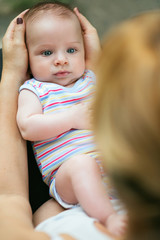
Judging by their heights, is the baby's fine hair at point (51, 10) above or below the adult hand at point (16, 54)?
above

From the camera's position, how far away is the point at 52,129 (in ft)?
3.54

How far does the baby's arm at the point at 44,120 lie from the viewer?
3.53ft

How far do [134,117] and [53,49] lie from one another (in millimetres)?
850

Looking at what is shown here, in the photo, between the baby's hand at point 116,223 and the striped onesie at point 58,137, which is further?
the striped onesie at point 58,137

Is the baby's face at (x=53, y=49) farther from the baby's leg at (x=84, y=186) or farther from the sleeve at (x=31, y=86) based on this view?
the baby's leg at (x=84, y=186)

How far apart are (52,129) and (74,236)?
0.42m

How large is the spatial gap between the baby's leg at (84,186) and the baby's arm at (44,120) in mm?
117

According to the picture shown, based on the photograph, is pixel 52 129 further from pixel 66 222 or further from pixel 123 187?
pixel 123 187

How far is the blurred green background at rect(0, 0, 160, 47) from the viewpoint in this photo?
2836 millimetres

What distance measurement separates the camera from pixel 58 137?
112 cm

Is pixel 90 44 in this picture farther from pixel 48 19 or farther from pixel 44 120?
pixel 44 120

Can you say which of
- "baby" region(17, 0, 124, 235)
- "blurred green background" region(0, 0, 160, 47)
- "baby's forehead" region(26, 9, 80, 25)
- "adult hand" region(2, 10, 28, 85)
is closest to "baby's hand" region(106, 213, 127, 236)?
"baby" region(17, 0, 124, 235)

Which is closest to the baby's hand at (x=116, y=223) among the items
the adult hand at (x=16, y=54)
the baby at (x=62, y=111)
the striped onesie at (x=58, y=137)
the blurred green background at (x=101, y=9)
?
the baby at (x=62, y=111)

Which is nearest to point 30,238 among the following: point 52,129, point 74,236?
point 74,236
